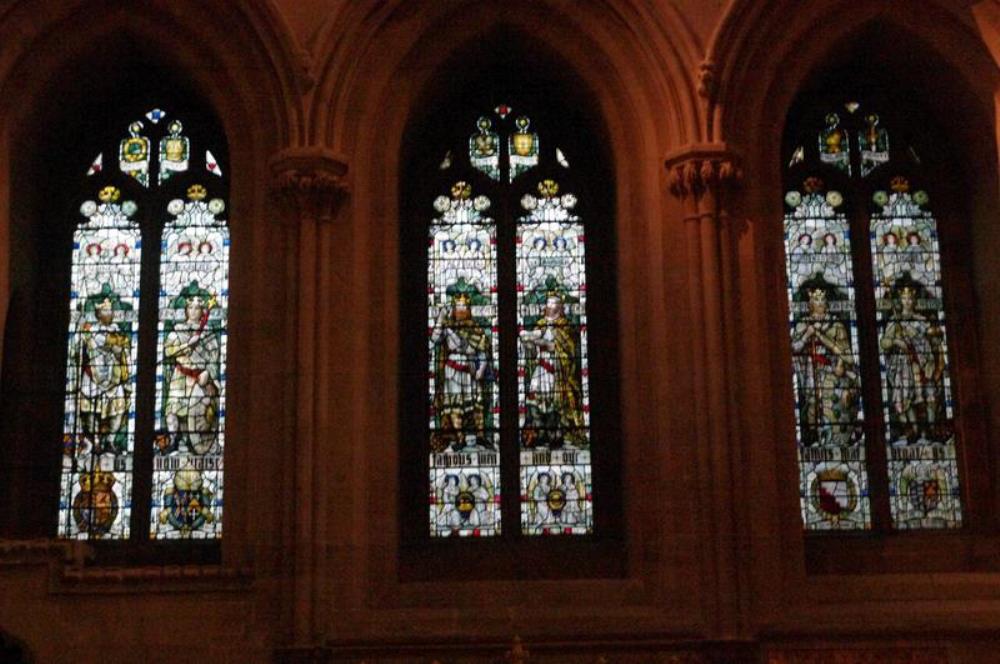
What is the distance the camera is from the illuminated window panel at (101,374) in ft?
39.0

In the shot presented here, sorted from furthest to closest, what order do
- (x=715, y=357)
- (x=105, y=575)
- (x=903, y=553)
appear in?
(x=903, y=553)
(x=715, y=357)
(x=105, y=575)

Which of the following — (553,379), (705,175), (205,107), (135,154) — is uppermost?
(205,107)

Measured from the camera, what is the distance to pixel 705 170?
11.4m

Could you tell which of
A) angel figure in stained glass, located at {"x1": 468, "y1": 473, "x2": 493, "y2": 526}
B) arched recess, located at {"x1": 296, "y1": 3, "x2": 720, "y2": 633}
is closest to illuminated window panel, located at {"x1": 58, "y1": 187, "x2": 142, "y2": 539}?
arched recess, located at {"x1": 296, "y1": 3, "x2": 720, "y2": 633}

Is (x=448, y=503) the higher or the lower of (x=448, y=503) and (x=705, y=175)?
the lower

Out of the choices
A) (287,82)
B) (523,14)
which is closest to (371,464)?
(287,82)

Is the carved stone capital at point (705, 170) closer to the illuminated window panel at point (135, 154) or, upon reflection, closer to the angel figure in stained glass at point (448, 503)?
the angel figure in stained glass at point (448, 503)

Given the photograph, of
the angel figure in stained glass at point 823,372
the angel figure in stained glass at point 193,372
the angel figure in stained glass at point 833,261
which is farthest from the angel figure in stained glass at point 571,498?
the angel figure in stained glass at point 193,372

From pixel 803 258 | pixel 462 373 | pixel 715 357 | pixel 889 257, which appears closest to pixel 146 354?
pixel 462 373

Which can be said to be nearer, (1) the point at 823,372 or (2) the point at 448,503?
(2) the point at 448,503

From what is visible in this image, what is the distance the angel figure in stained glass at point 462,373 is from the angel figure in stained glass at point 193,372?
170 centimetres

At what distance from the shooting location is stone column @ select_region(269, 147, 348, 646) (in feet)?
35.3

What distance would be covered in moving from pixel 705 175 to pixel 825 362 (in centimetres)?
190

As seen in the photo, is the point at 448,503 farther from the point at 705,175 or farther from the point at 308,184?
the point at 705,175
